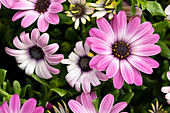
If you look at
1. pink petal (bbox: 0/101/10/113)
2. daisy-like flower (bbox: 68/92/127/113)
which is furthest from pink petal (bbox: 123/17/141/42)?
pink petal (bbox: 0/101/10/113)

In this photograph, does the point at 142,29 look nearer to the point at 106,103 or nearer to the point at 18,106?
the point at 106,103

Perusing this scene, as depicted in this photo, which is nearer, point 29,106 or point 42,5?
point 29,106

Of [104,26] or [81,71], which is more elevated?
[104,26]

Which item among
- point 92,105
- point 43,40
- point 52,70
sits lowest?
point 92,105

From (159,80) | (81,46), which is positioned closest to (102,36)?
(81,46)

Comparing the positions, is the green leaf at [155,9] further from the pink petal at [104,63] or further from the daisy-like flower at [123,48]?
the pink petal at [104,63]

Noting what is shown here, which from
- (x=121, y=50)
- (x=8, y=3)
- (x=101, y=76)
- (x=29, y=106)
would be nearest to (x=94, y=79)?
(x=101, y=76)

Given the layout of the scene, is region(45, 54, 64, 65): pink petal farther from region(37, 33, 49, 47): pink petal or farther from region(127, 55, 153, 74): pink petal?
region(127, 55, 153, 74): pink petal
